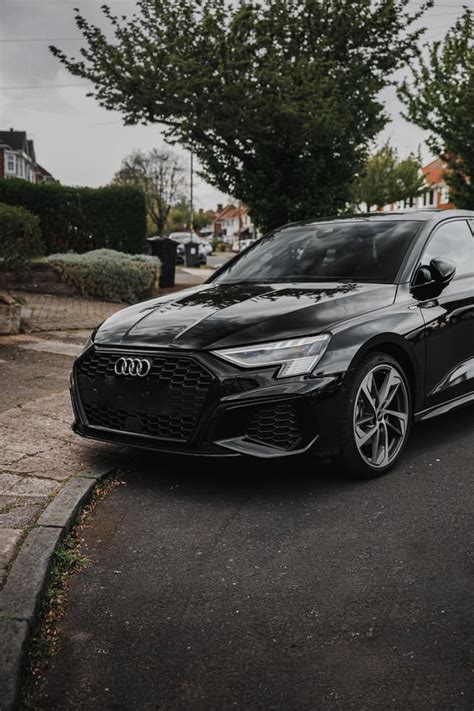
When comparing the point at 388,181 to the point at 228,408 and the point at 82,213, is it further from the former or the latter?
the point at 228,408

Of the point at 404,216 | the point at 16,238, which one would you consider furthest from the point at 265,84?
the point at 404,216

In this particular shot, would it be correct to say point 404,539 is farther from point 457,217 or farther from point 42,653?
point 457,217

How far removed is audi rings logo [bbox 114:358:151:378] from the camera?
4.49 meters

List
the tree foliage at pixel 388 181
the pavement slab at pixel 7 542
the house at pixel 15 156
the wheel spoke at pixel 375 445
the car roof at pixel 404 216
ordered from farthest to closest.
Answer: the house at pixel 15 156 < the tree foliage at pixel 388 181 < the car roof at pixel 404 216 < the wheel spoke at pixel 375 445 < the pavement slab at pixel 7 542

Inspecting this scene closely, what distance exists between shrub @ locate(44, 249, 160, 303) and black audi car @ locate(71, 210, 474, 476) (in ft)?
32.1

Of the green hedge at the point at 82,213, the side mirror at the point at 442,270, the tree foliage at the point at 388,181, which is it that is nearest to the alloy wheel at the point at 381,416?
the side mirror at the point at 442,270

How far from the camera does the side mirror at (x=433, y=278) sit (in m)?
5.24

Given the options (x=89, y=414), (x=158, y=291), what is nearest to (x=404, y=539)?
(x=89, y=414)

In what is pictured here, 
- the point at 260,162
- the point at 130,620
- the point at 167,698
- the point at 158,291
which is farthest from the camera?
the point at 260,162

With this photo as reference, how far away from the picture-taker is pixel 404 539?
393 cm

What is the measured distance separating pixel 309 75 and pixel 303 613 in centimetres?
1754

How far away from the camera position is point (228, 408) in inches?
169

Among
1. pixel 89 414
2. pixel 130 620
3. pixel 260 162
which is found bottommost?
pixel 130 620

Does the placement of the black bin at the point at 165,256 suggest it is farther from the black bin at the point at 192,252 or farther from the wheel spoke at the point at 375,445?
the black bin at the point at 192,252
